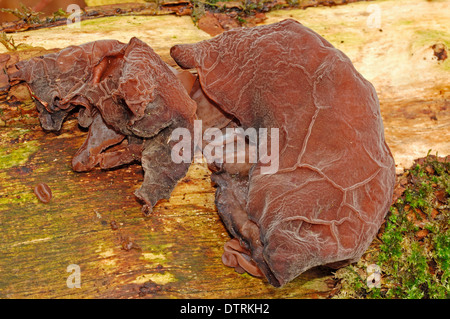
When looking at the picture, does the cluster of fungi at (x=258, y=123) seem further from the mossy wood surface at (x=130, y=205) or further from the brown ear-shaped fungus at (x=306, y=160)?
the mossy wood surface at (x=130, y=205)

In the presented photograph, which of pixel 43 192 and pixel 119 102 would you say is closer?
pixel 119 102

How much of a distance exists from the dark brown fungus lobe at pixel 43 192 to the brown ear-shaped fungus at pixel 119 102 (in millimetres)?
291

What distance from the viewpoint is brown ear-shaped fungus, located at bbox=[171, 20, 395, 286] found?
2.96 m

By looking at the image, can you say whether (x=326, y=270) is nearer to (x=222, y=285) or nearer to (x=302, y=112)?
(x=222, y=285)

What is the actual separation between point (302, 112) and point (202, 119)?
40.9 inches

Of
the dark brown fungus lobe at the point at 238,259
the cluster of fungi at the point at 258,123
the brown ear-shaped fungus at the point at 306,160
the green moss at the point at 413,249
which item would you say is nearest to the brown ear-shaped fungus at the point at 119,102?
the cluster of fungi at the point at 258,123

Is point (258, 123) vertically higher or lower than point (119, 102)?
lower

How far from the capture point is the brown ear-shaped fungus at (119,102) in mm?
3330

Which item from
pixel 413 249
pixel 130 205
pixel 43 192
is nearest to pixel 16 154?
pixel 43 192

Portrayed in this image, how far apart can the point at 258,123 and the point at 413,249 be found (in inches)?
70.9

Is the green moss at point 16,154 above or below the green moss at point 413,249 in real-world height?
above

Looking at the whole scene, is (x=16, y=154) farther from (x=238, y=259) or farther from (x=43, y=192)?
(x=238, y=259)

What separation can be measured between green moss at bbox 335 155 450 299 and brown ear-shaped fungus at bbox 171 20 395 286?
487 millimetres

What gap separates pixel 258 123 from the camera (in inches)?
133
